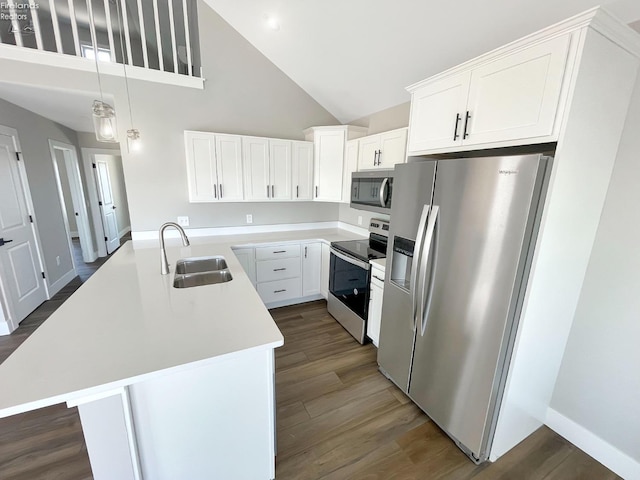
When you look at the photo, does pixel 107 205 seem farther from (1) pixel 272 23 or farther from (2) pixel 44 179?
(1) pixel 272 23

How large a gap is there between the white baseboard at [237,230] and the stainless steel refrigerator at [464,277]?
2.05 metres

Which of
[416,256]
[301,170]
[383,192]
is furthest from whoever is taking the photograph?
[301,170]

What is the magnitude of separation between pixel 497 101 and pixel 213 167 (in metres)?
2.73

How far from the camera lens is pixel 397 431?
183cm

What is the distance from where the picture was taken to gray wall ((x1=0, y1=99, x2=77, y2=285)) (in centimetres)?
324

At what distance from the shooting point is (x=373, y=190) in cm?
260

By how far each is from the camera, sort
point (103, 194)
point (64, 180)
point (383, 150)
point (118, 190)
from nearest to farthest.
A: point (383, 150) < point (64, 180) < point (103, 194) < point (118, 190)

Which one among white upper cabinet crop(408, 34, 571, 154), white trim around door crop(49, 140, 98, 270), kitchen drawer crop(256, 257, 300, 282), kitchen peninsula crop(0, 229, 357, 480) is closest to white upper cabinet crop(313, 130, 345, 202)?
kitchen drawer crop(256, 257, 300, 282)

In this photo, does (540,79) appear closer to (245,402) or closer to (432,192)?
(432,192)

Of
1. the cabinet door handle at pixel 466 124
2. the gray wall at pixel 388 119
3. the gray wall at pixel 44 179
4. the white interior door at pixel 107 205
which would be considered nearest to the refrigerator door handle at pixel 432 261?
the cabinet door handle at pixel 466 124

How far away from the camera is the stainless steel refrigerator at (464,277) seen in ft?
4.37

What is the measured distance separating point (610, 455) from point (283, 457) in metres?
1.97

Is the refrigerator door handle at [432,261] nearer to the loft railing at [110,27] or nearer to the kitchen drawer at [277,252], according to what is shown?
the kitchen drawer at [277,252]

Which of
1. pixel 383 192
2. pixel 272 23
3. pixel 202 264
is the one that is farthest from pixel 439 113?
pixel 202 264
